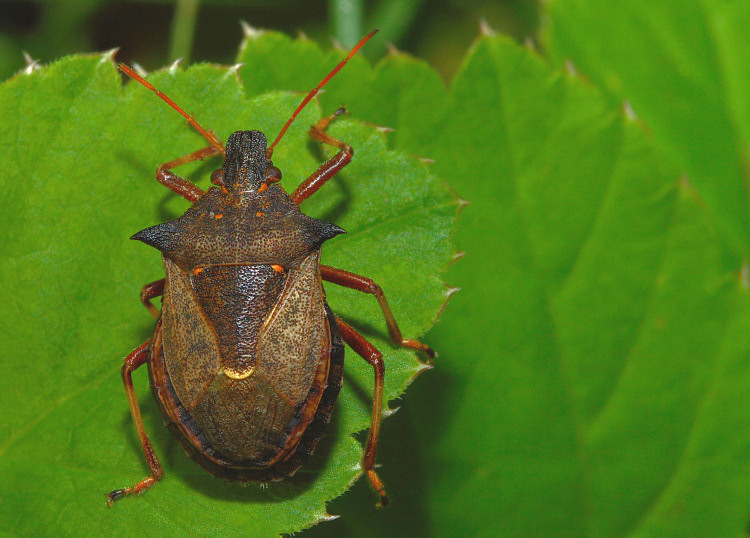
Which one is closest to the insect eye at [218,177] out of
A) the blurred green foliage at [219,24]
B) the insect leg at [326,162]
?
the insect leg at [326,162]

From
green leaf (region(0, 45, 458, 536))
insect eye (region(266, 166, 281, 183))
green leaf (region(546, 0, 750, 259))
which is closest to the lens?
green leaf (region(0, 45, 458, 536))

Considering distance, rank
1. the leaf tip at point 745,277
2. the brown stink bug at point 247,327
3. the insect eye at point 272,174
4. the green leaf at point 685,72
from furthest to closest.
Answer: the green leaf at point 685,72 → the leaf tip at point 745,277 → the insect eye at point 272,174 → the brown stink bug at point 247,327

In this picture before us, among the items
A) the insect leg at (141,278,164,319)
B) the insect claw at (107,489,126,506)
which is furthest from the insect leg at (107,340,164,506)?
the insect leg at (141,278,164,319)

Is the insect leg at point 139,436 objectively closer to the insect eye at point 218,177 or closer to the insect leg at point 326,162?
the insect eye at point 218,177

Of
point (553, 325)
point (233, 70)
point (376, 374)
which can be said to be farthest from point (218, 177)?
point (553, 325)

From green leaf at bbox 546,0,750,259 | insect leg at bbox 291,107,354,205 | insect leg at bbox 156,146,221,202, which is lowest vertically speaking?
insect leg at bbox 156,146,221,202

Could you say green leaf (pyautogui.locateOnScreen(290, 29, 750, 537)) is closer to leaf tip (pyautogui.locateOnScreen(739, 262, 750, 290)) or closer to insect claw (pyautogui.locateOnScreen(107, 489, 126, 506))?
leaf tip (pyautogui.locateOnScreen(739, 262, 750, 290))

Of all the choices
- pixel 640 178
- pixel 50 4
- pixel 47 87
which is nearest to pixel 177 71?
pixel 47 87
